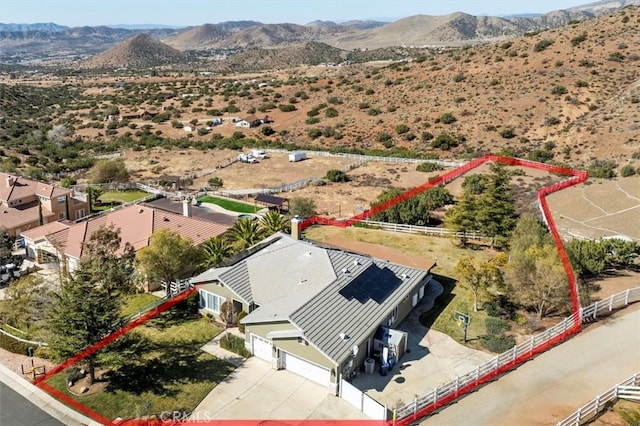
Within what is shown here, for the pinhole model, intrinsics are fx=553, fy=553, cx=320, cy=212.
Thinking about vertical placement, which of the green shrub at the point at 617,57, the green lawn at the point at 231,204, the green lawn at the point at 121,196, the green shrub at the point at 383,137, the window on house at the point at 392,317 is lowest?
the green lawn at the point at 121,196

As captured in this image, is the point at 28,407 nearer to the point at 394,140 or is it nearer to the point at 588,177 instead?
the point at 588,177

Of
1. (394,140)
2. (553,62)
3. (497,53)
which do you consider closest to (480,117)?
(394,140)

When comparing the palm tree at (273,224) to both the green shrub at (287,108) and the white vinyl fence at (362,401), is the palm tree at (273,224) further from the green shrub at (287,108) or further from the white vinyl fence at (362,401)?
the green shrub at (287,108)

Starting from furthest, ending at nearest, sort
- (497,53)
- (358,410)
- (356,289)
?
(497,53) < (356,289) < (358,410)

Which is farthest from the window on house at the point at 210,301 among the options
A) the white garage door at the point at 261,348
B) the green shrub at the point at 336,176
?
the green shrub at the point at 336,176

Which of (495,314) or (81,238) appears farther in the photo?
(81,238)

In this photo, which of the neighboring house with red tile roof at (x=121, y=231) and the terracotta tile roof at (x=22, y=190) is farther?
the terracotta tile roof at (x=22, y=190)
